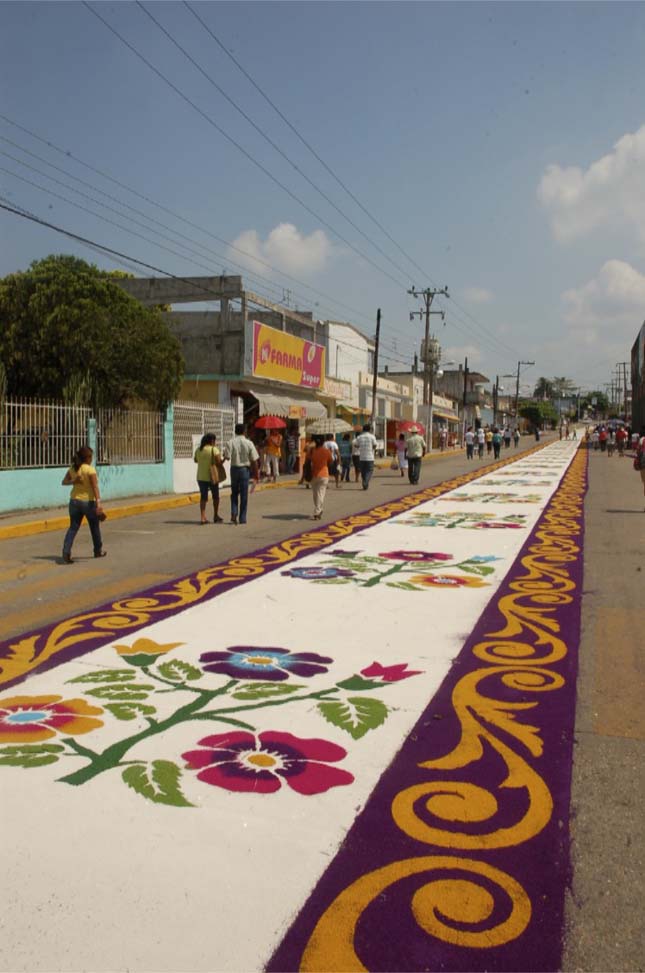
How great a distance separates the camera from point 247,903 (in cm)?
248

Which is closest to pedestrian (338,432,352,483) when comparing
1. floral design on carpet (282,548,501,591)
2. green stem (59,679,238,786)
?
floral design on carpet (282,548,501,591)

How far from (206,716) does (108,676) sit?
0.95 metres

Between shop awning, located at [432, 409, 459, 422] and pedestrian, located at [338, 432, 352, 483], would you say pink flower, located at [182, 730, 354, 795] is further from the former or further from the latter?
shop awning, located at [432, 409, 459, 422]

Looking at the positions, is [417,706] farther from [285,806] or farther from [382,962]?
[382,962]

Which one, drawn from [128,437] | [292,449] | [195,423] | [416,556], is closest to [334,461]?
[195,423]

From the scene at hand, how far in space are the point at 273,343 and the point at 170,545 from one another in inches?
698

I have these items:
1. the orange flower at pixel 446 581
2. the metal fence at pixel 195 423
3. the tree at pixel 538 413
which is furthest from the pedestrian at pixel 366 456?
the tree at pixel 538 413

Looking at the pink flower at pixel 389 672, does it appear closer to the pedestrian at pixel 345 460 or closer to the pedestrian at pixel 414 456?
the pedestrian at pixel 414 456

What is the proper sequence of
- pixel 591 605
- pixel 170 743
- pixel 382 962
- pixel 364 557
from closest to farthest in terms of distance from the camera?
pixel 382 962
pixel 170 743
pixel 591 605
pixel 364 557

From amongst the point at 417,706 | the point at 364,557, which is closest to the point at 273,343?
the point at 364,557

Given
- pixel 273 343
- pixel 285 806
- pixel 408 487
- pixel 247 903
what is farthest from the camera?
pixel 273 343

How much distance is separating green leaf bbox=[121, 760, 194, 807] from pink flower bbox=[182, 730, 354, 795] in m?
0.10

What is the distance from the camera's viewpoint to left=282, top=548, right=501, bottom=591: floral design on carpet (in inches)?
299

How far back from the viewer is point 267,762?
137 inches
